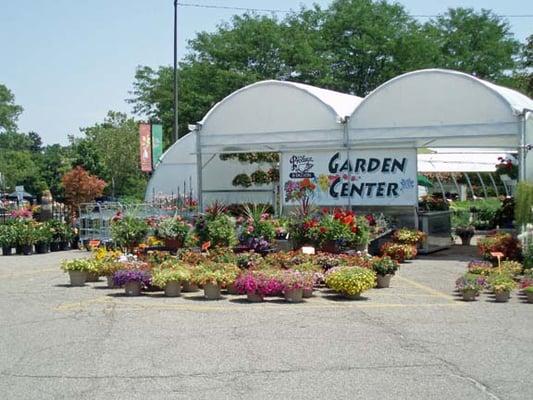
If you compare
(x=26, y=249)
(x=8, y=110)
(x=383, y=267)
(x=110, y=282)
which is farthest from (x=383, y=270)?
(x=8, y=110)

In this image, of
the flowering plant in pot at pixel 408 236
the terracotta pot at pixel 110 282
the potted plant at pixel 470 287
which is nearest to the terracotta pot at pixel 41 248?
the terracotta pot at pixel 110 282

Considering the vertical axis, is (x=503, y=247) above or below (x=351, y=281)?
above

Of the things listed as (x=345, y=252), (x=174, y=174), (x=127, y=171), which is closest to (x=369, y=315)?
(x=345, y=252)

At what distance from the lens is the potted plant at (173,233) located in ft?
58.5

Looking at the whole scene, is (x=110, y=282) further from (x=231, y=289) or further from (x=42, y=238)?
(x=42, y=238)

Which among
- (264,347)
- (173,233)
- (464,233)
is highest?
(173,233)

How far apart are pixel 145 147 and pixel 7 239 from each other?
8110 millimetres

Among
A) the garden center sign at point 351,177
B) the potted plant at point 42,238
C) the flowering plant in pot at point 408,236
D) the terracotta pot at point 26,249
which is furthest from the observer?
the potted plant at point 42,238

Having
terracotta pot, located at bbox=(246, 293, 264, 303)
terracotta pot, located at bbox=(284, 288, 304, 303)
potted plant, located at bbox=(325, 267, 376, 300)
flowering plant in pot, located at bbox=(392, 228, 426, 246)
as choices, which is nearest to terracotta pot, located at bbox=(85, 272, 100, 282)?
terracotta pot, located at bbox=(246, 293, 264, 303)

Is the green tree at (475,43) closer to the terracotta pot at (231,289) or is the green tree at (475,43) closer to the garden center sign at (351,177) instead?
the garden center sign at (351,177)

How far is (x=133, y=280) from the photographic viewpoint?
40.9 ft

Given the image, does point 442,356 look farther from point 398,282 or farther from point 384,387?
point 398,282

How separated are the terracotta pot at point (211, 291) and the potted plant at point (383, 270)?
3.04 metres

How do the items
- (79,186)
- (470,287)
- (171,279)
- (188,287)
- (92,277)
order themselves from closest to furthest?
(470,287) → (171,279) → (188,287) → (92,277) → (79,186)
